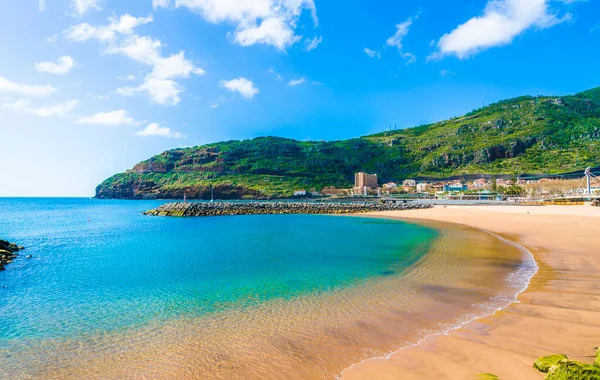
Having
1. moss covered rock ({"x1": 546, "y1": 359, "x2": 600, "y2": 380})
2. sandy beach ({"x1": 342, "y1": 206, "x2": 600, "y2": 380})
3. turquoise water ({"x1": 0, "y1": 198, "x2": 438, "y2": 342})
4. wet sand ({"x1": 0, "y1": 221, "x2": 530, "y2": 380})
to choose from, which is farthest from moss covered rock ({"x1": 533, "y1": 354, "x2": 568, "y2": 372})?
turquoise water ({"x1": 0, "y1": 198, "x2": 438, "y2": 342})

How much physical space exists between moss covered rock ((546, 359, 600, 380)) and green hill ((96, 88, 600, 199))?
127740mm

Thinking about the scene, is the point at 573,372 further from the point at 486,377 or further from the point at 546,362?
the point at 486,377

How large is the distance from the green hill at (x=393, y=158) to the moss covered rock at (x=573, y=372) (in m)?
128

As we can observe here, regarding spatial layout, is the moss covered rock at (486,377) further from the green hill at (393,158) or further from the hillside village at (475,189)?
the green hill at (393,158)

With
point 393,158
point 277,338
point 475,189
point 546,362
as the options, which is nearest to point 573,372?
point 546,362

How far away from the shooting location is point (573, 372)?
416 centimetres

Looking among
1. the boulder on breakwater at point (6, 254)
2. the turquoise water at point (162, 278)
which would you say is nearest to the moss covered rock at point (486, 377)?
the turquoise water at point (162, 278)

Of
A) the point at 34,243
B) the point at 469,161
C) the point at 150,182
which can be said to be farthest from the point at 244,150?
the point at 34,243

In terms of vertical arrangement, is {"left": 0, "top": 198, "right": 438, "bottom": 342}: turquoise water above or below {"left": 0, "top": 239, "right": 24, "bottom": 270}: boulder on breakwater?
below

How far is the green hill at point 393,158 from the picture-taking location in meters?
127

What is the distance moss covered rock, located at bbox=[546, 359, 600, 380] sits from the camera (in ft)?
13.3

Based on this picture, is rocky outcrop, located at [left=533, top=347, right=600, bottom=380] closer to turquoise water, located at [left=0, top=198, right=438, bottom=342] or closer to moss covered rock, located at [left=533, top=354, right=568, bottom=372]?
moss covered rock, located at [left=533, top=354, right=568, bottom=372]

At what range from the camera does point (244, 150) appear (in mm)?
186625

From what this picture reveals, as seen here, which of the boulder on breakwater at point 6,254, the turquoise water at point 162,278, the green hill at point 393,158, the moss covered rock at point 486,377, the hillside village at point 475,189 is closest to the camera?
the moss covered rock at point 486,377
